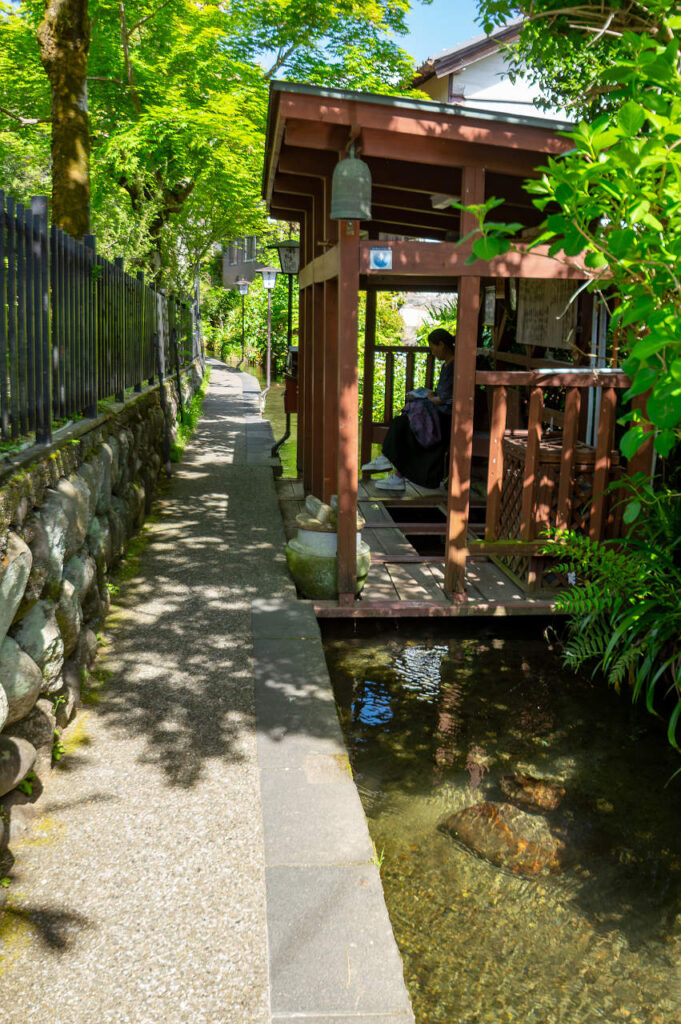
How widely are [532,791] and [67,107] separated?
7435 mm

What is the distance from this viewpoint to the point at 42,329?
16.3ft

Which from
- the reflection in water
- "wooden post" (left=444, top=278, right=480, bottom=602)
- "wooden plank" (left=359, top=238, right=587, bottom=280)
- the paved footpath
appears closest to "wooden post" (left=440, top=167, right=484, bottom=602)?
"wooden post" (left=444, top=278, right=480, bottom=602)

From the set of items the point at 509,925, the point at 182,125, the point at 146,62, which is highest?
the point at 146,62

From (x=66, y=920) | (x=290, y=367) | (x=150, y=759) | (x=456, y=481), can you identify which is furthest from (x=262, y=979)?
(x=290, y=367)

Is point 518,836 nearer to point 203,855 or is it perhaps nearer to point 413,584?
point 203,855

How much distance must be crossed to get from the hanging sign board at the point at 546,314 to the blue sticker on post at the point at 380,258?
2.34 meters

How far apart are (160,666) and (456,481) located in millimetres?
2301

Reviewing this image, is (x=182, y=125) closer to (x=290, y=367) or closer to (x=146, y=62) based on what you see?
(x=146, y=62)

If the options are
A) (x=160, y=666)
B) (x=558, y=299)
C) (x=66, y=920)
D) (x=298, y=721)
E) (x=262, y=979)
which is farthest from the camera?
(x=558, y=299)

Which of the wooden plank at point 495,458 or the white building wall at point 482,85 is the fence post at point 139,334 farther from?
the white building wall at point 482,85

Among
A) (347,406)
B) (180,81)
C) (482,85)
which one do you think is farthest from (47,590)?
(482,85)

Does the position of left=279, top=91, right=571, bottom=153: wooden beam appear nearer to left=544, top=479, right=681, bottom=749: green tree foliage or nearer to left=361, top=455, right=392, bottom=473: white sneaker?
left=544, top=479, right=681, bottom=749: green tree foliage

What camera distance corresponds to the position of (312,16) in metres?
18.2

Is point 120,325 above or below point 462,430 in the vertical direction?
above
